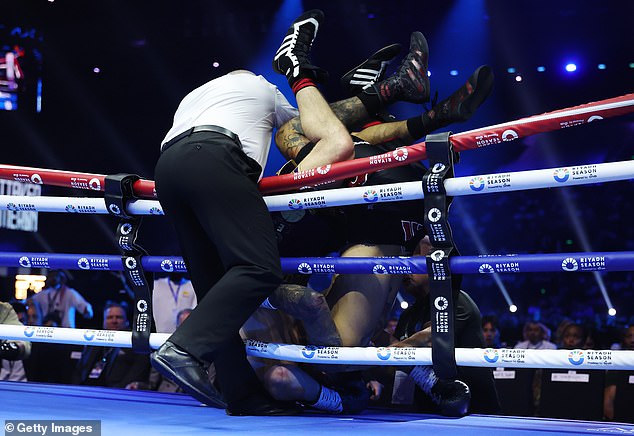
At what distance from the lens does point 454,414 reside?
2396 mm

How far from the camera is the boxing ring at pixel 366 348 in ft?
6.60

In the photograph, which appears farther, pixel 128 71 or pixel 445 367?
pixel 128 71

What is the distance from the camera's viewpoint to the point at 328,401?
2465mm

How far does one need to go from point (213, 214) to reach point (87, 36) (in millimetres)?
8850

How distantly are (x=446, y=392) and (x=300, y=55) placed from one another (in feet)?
4.10

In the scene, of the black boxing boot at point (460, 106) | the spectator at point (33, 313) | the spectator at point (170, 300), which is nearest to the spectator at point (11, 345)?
the black boxing boot at point (460, 106)

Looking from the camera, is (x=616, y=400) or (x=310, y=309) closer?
(x=310, y=309)

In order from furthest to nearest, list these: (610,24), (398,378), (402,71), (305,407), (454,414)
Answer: (610,24) → (398,378) → (402,71) → (305,407) → (454,414)

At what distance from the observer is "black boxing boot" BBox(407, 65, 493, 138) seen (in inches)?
105

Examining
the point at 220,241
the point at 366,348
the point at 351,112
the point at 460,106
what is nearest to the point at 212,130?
the point at 220,241

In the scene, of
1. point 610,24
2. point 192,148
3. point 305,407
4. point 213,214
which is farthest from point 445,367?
point 610,24

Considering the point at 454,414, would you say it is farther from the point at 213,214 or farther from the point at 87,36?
the point at 87,36

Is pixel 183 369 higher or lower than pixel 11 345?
lower

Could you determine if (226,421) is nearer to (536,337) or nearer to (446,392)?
(446,392)
